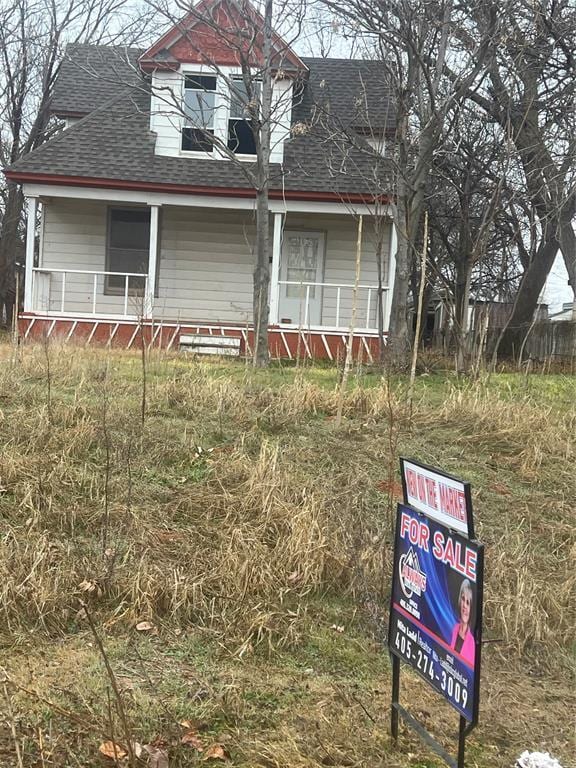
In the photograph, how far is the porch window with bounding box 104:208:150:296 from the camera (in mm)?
15039

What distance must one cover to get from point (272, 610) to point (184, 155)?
12338 mm

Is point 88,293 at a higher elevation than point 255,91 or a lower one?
lower

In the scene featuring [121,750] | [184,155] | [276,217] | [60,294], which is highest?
[184,155]

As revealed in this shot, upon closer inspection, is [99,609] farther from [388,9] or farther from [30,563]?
[388,9]

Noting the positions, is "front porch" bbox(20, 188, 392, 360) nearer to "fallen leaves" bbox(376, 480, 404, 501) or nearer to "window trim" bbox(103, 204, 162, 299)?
"window trim" bbox(103, 204, 162, 299)

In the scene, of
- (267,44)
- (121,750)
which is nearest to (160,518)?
(121,750)

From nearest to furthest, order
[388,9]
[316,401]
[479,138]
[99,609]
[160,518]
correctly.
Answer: [99,609] < [160,518] < [316,401] < [388,9] < [479,138]

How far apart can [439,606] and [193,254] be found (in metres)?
13.2

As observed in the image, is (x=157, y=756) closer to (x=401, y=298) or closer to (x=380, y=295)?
(x=380, y=295)

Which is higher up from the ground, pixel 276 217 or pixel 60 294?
pixel 276 217

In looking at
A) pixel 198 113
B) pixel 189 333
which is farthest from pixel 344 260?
pixel 198 113

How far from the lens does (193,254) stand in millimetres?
14969

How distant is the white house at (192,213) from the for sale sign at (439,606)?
10.4m

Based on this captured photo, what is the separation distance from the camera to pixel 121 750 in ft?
8.63
